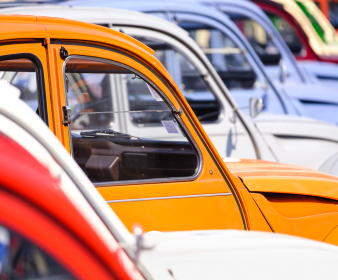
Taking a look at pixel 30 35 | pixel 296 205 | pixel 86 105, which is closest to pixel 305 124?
pixel 296 205

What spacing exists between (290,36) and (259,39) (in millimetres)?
2385

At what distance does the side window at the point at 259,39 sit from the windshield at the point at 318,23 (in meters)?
2.52

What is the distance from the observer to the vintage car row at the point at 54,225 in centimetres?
95

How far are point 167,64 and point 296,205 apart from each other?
2737 millimetres

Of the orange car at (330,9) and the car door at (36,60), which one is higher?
the orange car at (330,9)

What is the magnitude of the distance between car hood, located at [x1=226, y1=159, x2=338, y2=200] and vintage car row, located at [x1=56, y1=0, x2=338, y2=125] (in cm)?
292

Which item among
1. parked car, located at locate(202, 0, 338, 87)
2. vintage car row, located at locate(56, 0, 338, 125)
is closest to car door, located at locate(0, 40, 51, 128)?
vintage car row, located at locate(56, 0, 338, 125)

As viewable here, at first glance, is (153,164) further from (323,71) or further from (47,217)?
(323,71)

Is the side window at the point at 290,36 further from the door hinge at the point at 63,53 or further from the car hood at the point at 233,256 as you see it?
the car hood at the point at 233,256

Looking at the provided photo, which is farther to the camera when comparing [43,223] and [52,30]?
[52,30]

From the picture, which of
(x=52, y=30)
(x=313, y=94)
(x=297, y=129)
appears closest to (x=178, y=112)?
(x=52, y=30)

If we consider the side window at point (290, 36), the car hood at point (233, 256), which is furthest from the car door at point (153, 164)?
the side window at point (290, 36)

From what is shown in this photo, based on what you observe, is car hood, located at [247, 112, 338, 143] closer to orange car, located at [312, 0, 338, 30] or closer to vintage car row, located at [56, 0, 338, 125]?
vintage car row, located at [56, 0, 338, 125]

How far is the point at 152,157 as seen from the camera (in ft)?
7.22
